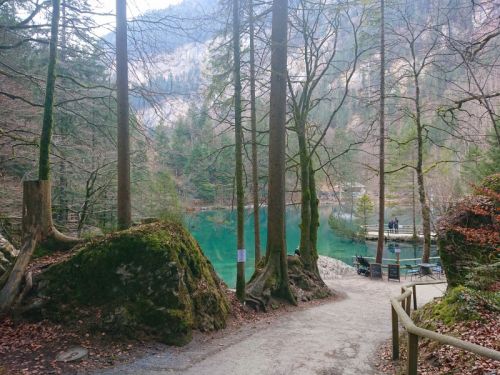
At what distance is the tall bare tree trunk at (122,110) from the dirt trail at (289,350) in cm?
342

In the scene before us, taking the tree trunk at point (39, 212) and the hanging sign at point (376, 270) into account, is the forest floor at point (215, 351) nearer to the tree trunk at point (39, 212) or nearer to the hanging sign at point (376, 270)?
the tree trunk at point (39, 212)

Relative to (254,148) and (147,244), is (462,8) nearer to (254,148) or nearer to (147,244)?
(147,244)

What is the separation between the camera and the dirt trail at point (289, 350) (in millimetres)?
4586

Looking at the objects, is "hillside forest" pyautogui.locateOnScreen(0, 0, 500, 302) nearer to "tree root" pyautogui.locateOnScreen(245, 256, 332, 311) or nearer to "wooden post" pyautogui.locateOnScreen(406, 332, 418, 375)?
"tree root" pyautogui.locateOnScreen(245, 256, 332, 311)

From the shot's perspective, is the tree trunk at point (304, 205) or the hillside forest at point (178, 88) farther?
the tree trunk at point (304, 205)

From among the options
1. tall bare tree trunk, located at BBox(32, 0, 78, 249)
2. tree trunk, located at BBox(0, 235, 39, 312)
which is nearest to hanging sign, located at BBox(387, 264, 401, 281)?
tall bare tree trunk, located at BBox(32, 0, 78, 249)

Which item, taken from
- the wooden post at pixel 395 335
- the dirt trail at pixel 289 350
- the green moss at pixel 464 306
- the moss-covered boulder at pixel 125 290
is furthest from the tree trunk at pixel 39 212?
the green moss at pixel 464 306

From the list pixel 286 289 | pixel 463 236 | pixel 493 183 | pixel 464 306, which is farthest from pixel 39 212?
pixel 493 183

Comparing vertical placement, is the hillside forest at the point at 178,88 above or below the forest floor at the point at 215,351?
above

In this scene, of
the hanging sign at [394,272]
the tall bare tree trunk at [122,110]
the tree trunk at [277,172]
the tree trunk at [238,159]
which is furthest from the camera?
the hanging sign at [394,272]

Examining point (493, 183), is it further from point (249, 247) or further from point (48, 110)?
point (249, 247)

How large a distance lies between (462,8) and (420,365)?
164 inches

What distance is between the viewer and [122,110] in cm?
779

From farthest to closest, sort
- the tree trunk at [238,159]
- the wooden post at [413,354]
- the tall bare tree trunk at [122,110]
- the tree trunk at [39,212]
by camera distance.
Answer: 1. the tree trunk at [238,159]
2. the tall bare tree trunk at [122,110]
3. the tree trunk at [39,212]
4. the wooden post at [413,354]
